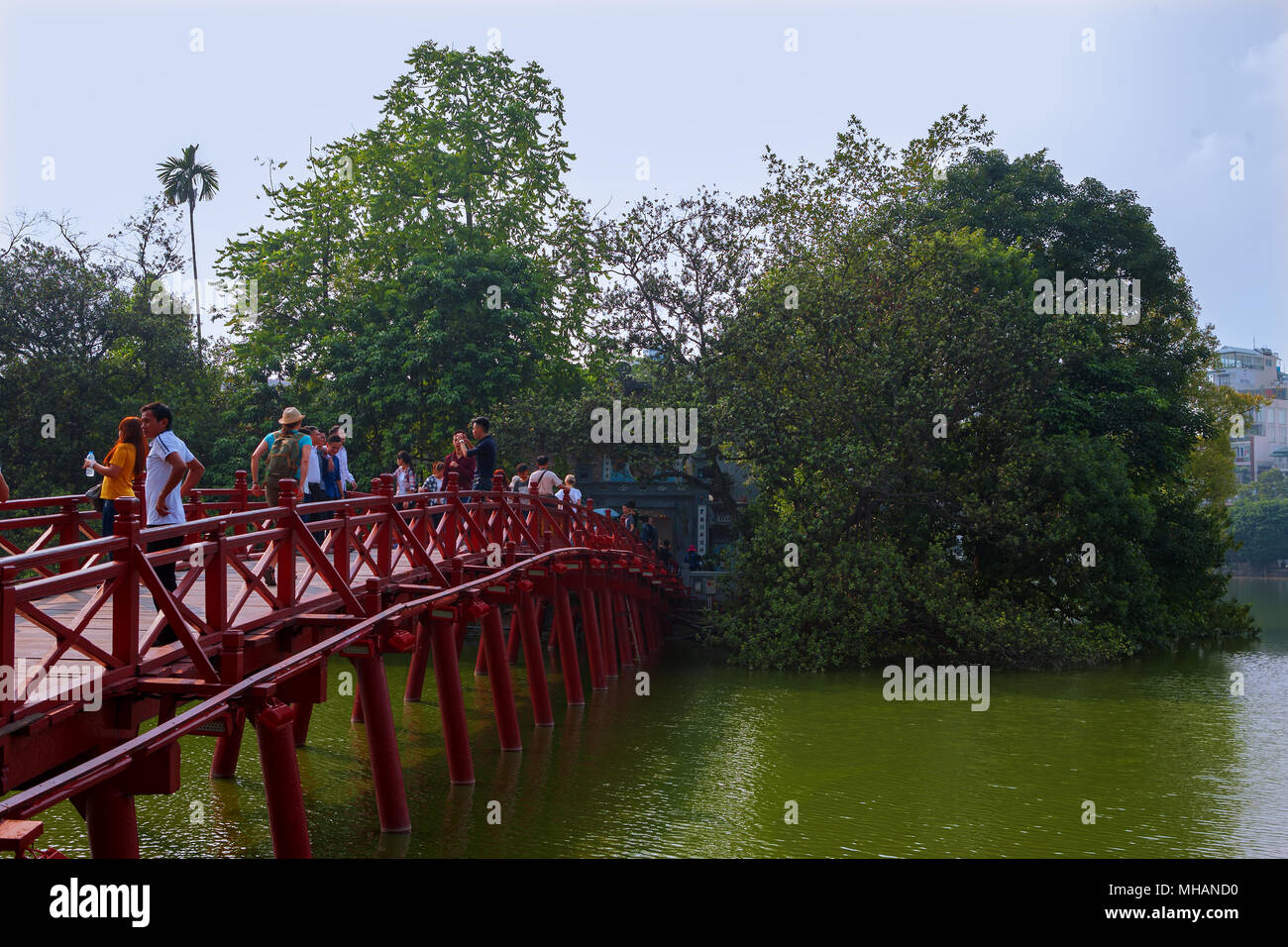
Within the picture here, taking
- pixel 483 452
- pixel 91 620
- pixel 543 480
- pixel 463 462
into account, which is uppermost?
pixel 483 452

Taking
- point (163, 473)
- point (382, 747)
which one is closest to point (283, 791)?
point (382, 747)

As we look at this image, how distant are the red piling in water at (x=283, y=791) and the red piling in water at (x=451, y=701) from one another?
4597 mm

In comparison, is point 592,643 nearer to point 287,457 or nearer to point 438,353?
point 287,457

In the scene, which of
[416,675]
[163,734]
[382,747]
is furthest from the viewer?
[416,675]

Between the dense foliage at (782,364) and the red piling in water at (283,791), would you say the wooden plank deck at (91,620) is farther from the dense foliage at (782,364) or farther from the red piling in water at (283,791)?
the dense foliage at (782,364)

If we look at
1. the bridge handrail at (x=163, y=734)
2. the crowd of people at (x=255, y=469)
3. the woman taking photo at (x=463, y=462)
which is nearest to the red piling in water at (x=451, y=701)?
the crowd of people at (x=255, y=469)

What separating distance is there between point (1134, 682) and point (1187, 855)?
12.7 meters

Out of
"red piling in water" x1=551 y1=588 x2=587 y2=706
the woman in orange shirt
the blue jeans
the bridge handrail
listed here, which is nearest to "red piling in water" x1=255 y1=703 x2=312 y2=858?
the bridge handrail

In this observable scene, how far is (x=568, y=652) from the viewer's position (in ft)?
70.4

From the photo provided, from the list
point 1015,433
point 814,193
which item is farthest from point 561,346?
point 1015,433

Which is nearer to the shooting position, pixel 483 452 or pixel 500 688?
pixel 500 688

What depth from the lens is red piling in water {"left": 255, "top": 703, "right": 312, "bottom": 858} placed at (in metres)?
10.2

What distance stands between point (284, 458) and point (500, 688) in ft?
17.4
